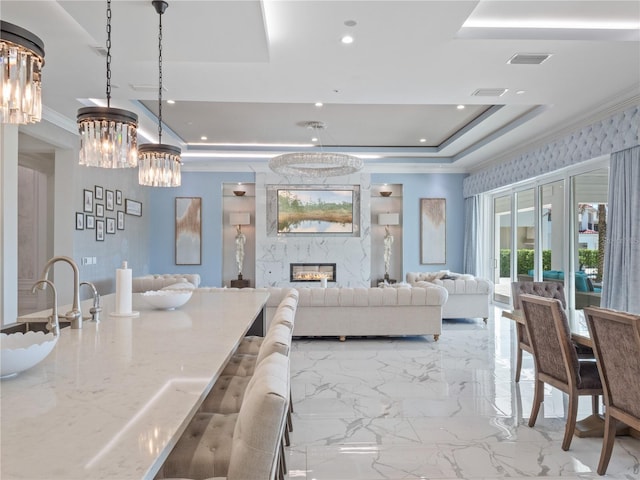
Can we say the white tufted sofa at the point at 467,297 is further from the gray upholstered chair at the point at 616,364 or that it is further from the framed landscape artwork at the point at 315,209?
the gray upholstered chair at the point at 616,364

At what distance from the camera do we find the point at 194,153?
855 cm

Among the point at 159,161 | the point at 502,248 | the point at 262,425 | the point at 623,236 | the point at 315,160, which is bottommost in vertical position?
the point at 262,425

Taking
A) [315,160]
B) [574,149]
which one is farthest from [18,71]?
[574,149]

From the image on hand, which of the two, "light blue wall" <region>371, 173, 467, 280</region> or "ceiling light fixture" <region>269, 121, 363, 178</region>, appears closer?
"ceiling light fixture" <region>269, 121, 363, 178</region>

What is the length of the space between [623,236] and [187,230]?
301 inches

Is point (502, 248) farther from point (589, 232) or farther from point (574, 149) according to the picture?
point (574, 149)

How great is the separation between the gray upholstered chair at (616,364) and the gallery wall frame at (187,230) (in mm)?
8027

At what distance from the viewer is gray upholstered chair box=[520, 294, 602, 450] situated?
101 inches

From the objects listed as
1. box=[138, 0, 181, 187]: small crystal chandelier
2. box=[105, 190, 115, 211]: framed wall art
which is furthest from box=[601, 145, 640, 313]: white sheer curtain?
box=[105, 190, 115, 211]: framed wall art

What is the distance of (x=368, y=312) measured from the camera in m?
5.35

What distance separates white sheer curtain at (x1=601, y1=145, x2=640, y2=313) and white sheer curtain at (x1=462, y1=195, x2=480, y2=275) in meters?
3.82

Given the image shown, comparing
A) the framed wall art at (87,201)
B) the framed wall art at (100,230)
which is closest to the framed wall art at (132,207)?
the framed wall art at (100,230)

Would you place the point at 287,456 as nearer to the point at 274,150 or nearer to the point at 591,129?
the point at 591,129

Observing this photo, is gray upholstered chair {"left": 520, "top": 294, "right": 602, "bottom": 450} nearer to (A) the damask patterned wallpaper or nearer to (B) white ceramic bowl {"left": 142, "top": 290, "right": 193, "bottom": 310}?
(B) white ceramic bowl {"left": 142, "top": 290, "right": 193, "bottom": 310}
